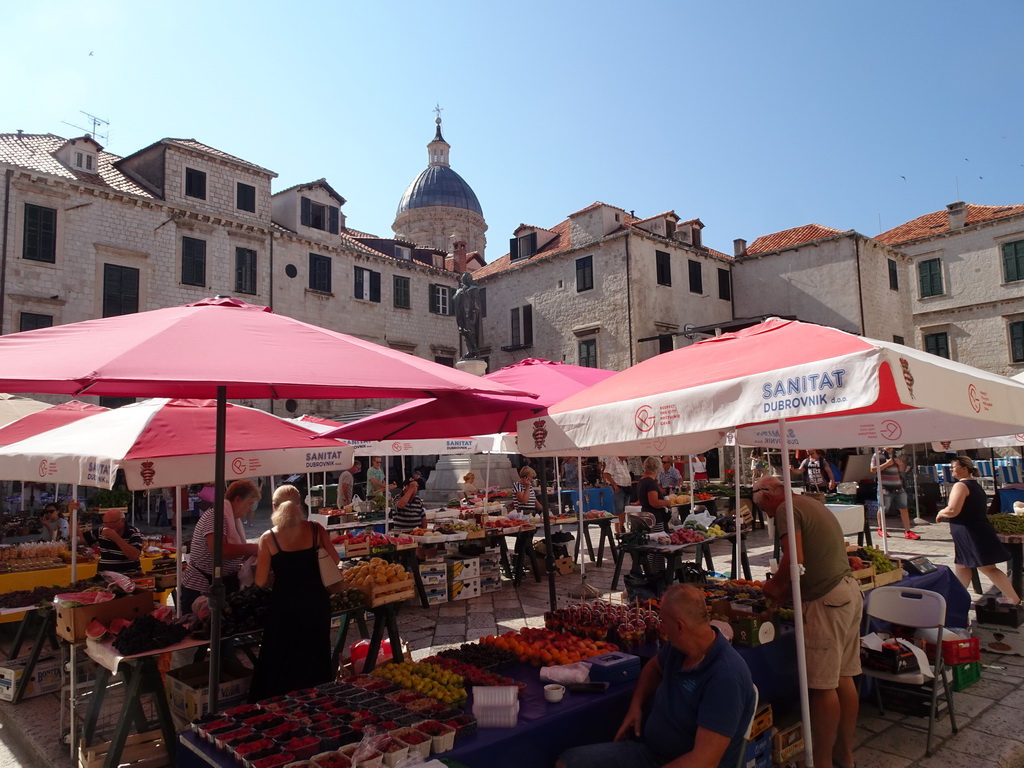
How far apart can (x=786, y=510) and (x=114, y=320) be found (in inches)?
158

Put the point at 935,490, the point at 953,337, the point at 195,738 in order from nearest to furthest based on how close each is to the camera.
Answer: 1. the point at 195,738
2. the point at 935,490
3. the point at 953,337

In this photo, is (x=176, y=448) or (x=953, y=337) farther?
(x=953, y=337)

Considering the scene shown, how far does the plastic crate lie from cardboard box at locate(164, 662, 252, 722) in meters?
5.36

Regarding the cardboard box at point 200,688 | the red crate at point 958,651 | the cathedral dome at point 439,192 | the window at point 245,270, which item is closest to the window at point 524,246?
the window at point 245,270

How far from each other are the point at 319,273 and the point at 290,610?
2496 cm

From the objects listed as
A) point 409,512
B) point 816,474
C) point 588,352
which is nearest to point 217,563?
point 409,512

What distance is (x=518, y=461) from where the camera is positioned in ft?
80.9

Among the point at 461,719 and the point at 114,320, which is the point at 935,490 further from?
the point at 114,320

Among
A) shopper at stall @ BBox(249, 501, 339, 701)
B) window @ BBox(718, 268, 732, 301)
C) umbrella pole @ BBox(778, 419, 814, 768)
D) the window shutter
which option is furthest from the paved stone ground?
window @ BBox(718, 268, 732, 301)

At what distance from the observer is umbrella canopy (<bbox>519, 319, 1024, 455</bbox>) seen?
10.2ft

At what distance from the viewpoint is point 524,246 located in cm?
3356

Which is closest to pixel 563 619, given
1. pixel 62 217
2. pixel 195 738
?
pixel 195 738

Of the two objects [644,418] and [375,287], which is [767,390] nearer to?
[644,418]

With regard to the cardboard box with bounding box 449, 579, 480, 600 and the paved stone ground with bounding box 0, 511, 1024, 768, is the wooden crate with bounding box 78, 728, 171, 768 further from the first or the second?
the cardboard box with bounding box 449, 579, 480, 600
